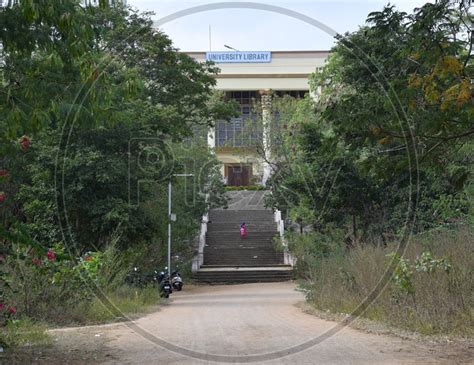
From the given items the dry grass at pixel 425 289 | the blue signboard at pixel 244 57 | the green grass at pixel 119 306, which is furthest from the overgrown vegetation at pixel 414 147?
the blue signboard at pixel 244 57

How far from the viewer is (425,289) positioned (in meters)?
12.4

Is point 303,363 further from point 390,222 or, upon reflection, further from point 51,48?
point 390,222

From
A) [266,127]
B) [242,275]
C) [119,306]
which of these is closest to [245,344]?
[119,306]

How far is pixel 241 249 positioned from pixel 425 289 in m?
36.6

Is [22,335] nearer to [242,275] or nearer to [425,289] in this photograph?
[425,289]

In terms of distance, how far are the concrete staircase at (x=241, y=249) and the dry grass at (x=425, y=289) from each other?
2551 cm

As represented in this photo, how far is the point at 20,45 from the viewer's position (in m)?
9.00

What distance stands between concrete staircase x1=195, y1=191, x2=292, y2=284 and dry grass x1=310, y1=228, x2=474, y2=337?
2551 centimetres

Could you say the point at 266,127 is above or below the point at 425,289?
above

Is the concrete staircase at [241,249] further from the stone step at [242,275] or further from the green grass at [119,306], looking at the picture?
the green grass at [119,306]

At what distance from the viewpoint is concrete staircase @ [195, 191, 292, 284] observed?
41.7m

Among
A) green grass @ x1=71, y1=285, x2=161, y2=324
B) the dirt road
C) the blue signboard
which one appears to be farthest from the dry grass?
the blue signboard

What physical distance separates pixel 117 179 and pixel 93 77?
14.7 m

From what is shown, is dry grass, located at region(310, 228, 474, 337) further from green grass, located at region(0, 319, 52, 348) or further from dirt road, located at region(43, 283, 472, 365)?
green grass, located at region(0, 319, 52, 348)
